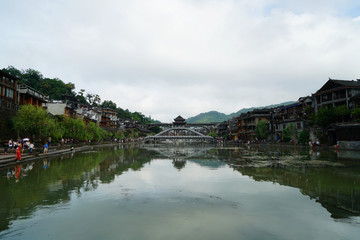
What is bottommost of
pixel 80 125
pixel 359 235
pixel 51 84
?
pixel 359 235

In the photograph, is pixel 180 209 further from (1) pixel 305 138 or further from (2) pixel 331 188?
(1) pixel 305 138

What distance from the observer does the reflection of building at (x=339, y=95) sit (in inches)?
2057

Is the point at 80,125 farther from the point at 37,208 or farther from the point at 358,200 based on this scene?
the point at 358,200

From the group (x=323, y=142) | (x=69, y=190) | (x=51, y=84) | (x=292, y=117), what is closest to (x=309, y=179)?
(x=69, y=190)

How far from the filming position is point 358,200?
36.7ft

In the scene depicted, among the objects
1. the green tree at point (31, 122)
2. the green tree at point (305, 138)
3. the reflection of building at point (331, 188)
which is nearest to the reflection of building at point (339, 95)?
the green tree at point (305, 138)

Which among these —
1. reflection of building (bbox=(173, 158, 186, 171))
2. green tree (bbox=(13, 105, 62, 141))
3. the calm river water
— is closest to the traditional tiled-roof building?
green tree (bbox=(13, 105, 62, 141))

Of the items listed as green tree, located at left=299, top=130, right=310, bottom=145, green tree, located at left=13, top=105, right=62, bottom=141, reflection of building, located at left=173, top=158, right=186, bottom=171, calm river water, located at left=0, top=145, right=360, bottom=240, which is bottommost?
reflection of building, located at left=173, top=158, right=186, bottom=171

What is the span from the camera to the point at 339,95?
55375 mm

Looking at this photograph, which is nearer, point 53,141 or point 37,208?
point 37,208

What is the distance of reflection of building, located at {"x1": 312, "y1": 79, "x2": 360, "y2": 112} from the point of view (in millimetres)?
52250

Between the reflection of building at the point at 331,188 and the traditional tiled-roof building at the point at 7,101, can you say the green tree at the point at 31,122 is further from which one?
the reflection of building at the point at 331,188

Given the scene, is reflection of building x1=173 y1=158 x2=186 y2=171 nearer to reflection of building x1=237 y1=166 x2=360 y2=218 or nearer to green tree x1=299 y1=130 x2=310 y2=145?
reflection of building x1=237 y1=166 x2=360 y2=218

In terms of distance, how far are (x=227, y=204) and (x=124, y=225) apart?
16.3 feet
